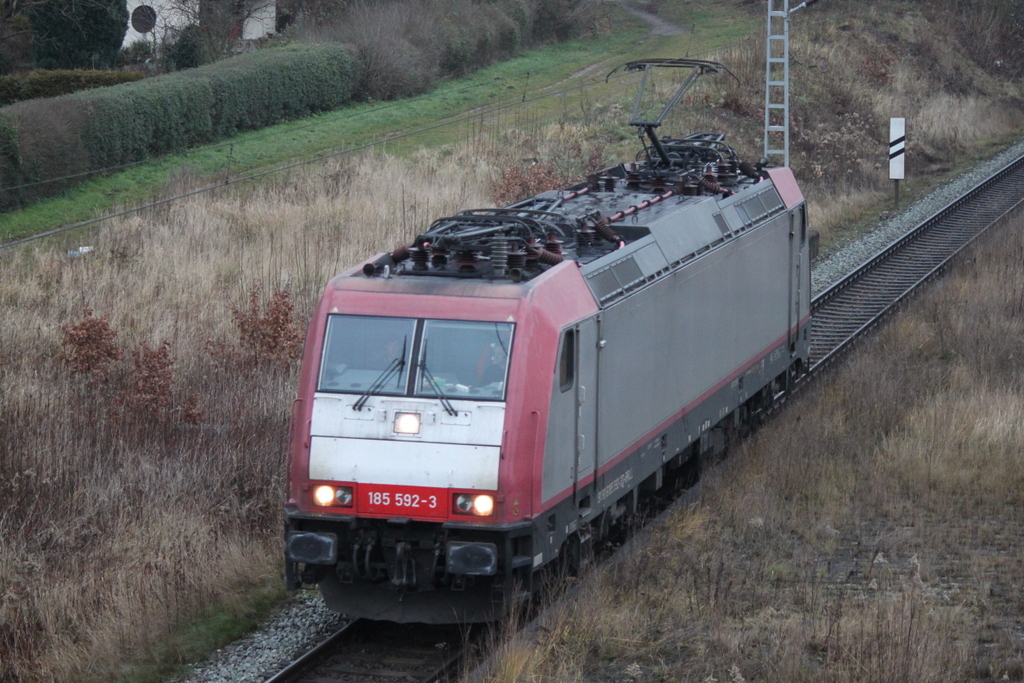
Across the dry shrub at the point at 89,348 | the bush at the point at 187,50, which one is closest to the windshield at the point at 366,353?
the dry shrub at the point at 89,348

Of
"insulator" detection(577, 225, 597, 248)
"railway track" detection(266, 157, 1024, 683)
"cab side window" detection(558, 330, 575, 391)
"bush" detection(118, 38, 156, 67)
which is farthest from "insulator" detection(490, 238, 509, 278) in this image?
"bush" detection(118, 38, 156, 67)

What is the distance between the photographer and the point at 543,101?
35812 mm

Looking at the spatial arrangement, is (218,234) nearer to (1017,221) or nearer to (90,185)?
(90,185)

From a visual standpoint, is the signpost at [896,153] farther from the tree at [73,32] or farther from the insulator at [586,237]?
the tree at [73,32]

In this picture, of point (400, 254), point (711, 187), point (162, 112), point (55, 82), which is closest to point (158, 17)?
point (55, 82)

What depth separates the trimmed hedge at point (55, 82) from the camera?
94.8ft

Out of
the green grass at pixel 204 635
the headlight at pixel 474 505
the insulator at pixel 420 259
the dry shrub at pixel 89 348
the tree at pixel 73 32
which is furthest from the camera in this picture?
the tree at pixel 73 32

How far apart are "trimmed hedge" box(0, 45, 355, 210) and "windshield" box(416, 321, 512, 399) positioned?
15878mm

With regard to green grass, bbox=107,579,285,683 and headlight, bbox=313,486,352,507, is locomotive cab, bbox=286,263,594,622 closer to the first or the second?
headlight, bbox=313,486,352,507

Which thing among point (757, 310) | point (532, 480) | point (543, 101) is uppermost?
point (543, 101)

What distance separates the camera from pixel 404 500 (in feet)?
28.3

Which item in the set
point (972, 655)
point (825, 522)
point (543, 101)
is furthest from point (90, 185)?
point (972, 655)

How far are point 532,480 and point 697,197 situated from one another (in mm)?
5542

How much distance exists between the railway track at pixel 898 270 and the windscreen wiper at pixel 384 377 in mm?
9819
